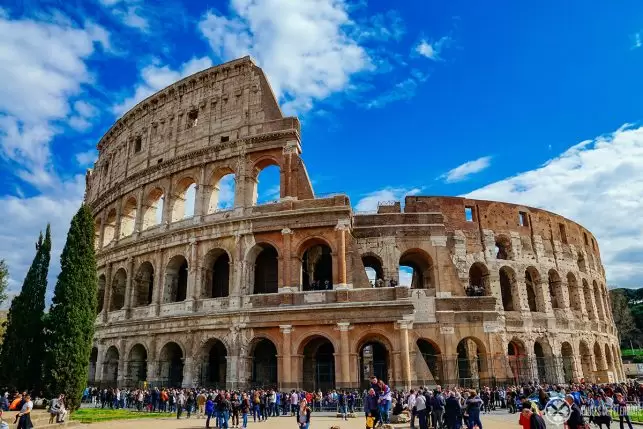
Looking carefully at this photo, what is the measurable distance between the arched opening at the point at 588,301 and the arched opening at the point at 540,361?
646 centimetres

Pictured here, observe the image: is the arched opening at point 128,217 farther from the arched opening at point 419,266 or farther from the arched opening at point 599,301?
the arched opening at point 599,301

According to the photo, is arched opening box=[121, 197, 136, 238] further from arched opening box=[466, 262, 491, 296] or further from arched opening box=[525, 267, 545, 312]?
arched opening box=[525, 267, 545, 312]

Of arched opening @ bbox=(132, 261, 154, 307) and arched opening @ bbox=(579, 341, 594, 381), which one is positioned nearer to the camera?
arched opening @ bbox=(132, 261, 154, 307)

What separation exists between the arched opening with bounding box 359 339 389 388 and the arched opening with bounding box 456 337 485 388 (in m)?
3.85

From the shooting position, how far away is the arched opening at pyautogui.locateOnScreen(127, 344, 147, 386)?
23.3m

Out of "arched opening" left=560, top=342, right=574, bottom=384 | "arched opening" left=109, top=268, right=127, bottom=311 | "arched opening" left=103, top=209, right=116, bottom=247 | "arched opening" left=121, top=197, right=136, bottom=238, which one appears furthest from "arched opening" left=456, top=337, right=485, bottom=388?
"arched opening" left=103, top=209, right=116, bottom=247

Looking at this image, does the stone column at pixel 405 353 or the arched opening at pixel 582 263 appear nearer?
the stone column at pixel 405 353

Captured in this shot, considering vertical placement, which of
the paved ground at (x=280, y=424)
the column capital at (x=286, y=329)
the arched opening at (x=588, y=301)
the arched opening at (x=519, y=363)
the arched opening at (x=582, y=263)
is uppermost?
the arched opening at (x=582, y=263)

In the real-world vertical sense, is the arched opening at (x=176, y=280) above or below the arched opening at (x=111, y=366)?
above

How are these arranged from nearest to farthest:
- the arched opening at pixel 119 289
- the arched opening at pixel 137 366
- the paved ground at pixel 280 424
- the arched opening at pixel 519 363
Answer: the paved ground at pixel 280 424, the arched opening at pixel 137 366, the arched opening at pixel 519 363, the arched opening at pixel 119 289

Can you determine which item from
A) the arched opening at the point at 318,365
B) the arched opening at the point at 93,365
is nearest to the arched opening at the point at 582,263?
the arched opening at the point at 318,365

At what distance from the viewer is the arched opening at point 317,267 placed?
22987 mm

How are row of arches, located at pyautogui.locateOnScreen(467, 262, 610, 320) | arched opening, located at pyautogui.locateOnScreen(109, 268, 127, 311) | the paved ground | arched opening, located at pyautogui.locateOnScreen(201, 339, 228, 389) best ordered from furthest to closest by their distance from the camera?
row of arches, located at pyautogui.locateOnScreen(467, 262, 610, 320), arched opening, located at pyautogui.locateOnScreen(109, 268, 127, 311), arched opening, located at pyautogui.locateOnScreen(201, 339, 228, 389), the paved ground

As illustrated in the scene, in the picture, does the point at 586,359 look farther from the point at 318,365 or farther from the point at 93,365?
the point at 93,365
